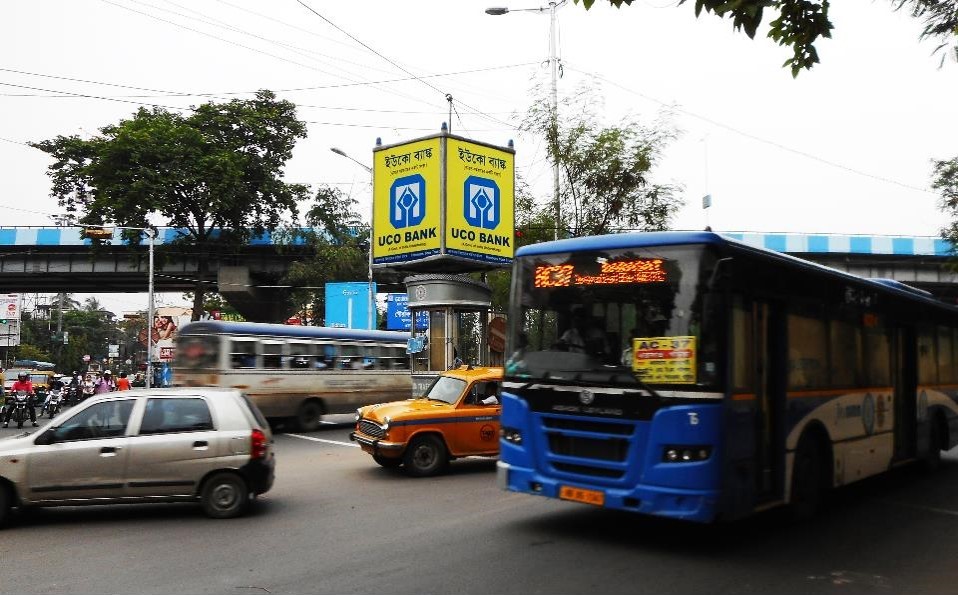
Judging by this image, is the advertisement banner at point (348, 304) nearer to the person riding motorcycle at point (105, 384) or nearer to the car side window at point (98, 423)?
the person riding motorcycle at point (105, 384)

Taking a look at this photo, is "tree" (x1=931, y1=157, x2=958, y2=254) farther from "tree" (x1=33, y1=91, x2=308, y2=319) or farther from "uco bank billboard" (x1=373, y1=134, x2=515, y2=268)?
"tree" (x1=33, y1=91, x2=308, y2=319)

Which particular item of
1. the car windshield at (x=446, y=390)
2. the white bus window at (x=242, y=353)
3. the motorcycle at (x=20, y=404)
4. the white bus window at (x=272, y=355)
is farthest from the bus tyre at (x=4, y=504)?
the motorcycle at (x=20, y=404)

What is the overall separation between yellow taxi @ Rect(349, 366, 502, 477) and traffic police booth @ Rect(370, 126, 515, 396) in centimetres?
855

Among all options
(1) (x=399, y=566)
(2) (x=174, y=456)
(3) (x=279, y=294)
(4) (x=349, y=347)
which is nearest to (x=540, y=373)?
(1) (x=399, y=566)

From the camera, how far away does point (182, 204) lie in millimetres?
44875

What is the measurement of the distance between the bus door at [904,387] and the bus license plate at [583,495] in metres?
5.95

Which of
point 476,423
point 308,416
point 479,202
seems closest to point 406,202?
point 479,202

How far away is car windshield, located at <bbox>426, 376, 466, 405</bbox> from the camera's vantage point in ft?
43.8

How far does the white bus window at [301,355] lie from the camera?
868 inches

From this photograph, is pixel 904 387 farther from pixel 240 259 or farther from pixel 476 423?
pixel 240 259

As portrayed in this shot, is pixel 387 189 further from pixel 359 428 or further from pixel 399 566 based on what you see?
pixel 399 566

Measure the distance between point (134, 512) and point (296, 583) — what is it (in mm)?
4135

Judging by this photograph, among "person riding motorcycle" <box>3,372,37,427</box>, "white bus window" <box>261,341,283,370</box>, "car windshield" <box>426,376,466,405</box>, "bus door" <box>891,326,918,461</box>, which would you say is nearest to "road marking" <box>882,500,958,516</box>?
"bus door" <box>891,326,918,461</box>

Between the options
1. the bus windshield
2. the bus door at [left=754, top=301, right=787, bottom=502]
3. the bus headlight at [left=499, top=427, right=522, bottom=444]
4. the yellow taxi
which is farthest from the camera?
the yellow taxi
